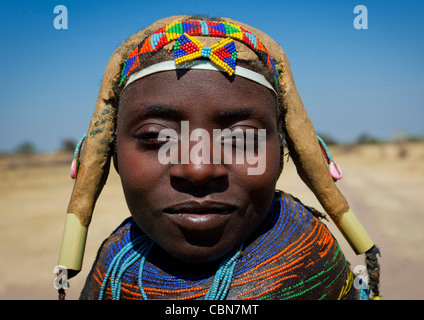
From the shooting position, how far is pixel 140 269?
1.88m

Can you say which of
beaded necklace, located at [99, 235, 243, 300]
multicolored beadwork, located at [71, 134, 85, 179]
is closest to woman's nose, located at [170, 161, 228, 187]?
beaded necklace, located at [99, 235, 243, 300]

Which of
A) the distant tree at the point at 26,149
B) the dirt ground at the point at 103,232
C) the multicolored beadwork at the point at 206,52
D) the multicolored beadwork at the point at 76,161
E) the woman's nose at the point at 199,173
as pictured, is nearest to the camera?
the woman's nose at the point at 199,173

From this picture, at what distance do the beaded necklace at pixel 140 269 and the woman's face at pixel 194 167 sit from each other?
8 centimetres

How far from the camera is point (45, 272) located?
5379 mm

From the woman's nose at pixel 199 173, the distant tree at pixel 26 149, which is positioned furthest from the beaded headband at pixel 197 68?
the distant tree at pixel 26 149

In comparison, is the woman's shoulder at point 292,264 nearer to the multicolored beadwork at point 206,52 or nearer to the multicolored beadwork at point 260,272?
the multicolored beadwork at point 260,272

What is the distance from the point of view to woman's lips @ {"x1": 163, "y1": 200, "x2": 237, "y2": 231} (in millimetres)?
1601

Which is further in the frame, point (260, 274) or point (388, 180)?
point (388, 180)

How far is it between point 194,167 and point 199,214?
0.73ft

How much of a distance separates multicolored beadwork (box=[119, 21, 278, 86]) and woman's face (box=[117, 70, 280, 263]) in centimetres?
8

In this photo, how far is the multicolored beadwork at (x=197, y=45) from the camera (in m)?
1.68

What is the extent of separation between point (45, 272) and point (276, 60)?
4.88m
